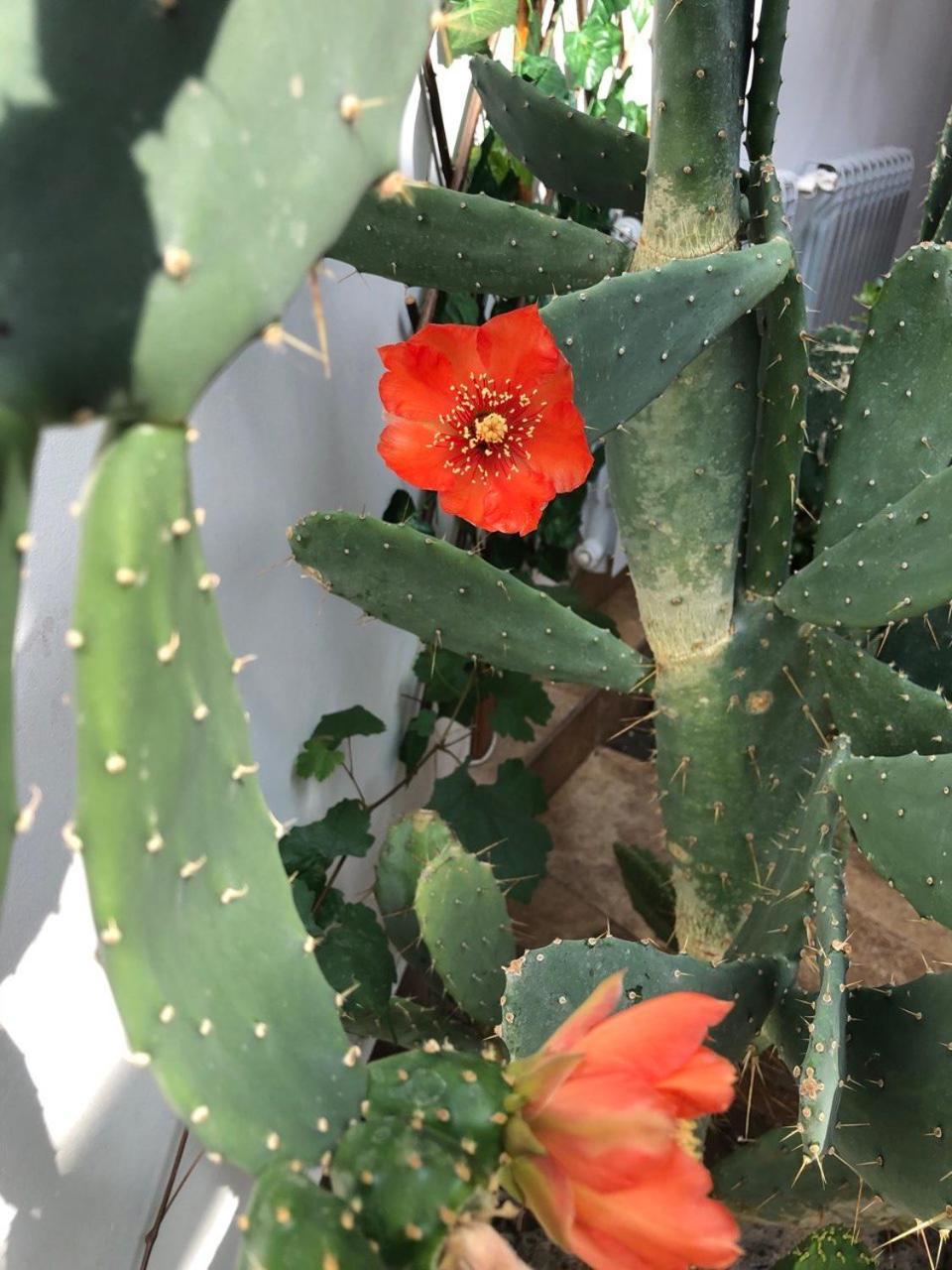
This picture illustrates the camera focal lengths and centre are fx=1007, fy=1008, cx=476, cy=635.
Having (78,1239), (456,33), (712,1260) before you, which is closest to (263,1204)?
(712,1260)

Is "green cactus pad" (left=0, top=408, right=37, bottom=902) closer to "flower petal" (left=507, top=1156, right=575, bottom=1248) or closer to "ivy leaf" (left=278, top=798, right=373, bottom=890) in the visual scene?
"flower petal" (left=507, top=1156, right=575, bottom=1248)

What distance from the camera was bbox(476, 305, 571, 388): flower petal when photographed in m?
0.66

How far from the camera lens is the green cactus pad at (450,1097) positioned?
359 mm

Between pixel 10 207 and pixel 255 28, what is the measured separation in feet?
0.28

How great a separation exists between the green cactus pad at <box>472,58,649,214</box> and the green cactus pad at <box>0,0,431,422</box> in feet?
1.84

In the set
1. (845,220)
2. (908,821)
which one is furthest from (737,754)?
(845,220)

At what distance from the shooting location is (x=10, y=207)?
242mm

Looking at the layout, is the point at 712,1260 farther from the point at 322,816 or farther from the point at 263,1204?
the point at 322,816

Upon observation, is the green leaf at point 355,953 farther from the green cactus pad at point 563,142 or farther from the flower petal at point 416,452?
the green cactus pad at point 563,142

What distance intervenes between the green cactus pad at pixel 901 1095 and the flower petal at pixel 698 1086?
0.44 metres

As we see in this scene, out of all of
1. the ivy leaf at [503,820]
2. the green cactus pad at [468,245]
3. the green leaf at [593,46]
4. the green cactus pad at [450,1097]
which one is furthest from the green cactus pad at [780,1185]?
the green leaf at [593,46]

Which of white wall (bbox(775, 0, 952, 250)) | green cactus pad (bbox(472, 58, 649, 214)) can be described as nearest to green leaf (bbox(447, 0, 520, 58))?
green cactus pad (bbox(472, 58, 649, 214))

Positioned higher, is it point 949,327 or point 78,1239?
point 949,327

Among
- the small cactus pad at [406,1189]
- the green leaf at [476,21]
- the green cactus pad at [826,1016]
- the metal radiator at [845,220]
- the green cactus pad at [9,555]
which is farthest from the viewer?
the metal radiator at [845,220]
